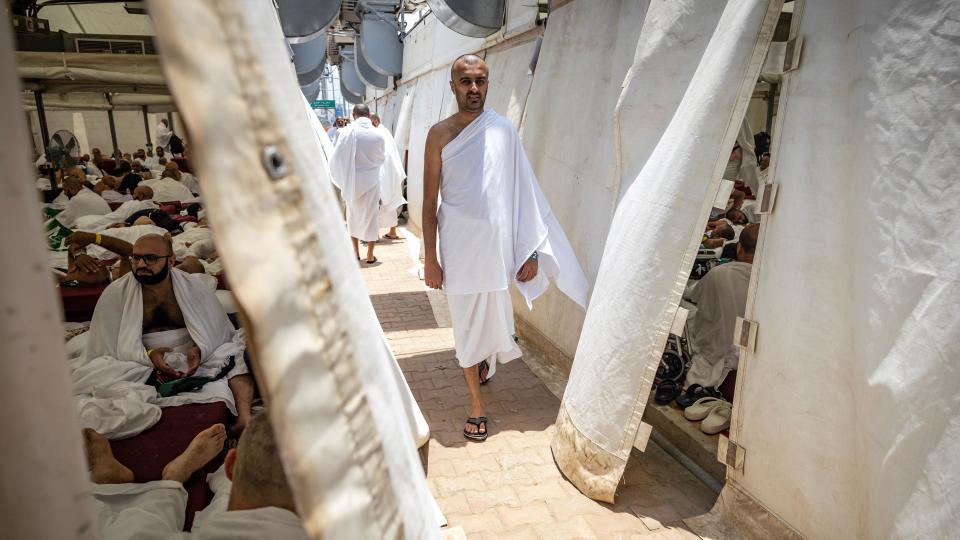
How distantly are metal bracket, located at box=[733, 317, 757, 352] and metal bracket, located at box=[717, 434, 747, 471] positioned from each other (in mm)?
485

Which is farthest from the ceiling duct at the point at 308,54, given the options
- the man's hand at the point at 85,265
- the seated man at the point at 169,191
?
the man's hand at the point at 85,265

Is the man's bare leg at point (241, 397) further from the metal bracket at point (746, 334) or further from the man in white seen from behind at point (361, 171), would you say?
the man in white seen from behind at point (361, 171)

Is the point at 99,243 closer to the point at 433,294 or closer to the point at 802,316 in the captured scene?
the point at 433,294

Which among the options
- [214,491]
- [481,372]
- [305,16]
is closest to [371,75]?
[305,16]

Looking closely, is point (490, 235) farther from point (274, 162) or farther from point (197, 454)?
point (274, 162)

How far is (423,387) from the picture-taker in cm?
447

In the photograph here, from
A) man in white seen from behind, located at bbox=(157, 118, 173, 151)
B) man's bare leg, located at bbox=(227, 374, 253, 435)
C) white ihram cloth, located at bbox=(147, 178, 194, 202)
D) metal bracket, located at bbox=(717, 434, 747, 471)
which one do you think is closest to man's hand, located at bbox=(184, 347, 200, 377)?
man's bare leg, located at bbox=(227, 374, 253, 435)

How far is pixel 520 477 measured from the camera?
330 centimetres

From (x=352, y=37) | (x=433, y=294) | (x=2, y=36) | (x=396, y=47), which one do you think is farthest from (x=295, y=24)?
(x=352, y=37)

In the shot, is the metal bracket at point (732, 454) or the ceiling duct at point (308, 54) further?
the ceiling duct at point (308, 54)

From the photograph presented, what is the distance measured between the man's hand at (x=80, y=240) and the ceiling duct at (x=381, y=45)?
33.2 feet

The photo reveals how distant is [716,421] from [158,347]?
139 inches

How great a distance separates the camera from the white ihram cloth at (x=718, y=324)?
4.05 m

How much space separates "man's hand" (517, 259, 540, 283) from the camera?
3797 millimetres
